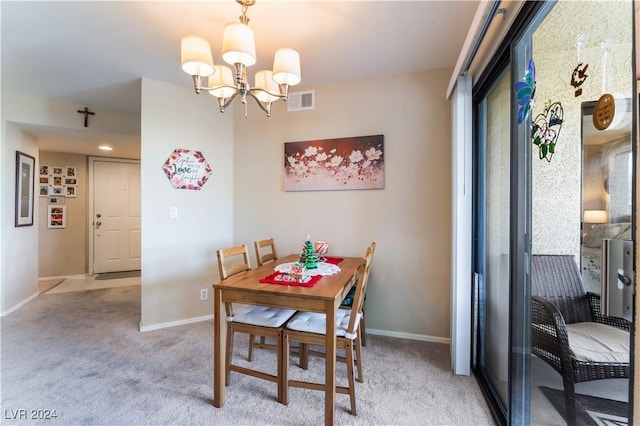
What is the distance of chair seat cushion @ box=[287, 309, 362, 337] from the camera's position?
1605mm

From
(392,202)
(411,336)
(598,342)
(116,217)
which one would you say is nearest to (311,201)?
(392,202)

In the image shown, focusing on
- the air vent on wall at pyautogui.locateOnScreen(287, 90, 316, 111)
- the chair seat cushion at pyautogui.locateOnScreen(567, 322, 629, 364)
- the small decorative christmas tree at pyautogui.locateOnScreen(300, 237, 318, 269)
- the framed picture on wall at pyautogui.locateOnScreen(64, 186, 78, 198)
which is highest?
the air vent on wall at pyautogui.locateOnScreen(287, 90, 316, 111)

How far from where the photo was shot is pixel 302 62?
2.39 metres

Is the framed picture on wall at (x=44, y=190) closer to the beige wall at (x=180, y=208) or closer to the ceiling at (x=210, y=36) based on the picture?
the ceiling at (x=210, y=36)

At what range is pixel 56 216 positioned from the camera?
15.4 feet

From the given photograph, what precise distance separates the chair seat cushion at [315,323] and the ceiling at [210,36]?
1.94m

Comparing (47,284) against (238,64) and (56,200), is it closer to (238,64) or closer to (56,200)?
(56,200)

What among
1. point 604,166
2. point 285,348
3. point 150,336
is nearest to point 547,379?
point 604,166

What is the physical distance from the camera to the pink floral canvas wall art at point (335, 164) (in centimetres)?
263

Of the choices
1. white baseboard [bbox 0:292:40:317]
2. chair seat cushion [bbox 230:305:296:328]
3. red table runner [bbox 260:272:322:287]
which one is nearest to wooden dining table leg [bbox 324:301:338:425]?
red table runner [bbox 260:272:322:287]

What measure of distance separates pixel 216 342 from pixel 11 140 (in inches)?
147

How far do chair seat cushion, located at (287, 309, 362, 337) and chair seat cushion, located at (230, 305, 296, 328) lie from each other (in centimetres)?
7

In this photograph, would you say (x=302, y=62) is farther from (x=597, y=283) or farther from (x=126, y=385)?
(x=126, y=385)

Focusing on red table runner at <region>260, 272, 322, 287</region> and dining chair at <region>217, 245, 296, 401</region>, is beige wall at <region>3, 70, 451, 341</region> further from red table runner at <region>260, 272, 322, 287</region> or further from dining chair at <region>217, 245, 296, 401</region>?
dining chair at <region>217, 245, 296, 401</region>
